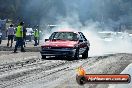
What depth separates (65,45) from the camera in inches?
728

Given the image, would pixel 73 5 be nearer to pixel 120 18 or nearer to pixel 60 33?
pixel 120 18

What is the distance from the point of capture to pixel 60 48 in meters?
18.5

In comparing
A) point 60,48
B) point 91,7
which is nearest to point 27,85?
point 60,48

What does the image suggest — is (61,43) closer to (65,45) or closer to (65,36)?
(65,45)

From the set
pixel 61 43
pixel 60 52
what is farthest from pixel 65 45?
pixel 60 52

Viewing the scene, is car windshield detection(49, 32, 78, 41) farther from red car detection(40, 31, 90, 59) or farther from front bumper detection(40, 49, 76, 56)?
→ front bumper detection(40, 49, 76, 56)

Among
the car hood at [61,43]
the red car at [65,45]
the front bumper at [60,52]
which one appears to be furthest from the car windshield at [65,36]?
the front bumper at [60,52]

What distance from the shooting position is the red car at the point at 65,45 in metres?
18.4

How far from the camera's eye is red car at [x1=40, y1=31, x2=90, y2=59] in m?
18.4

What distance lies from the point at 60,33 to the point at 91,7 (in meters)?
67.2

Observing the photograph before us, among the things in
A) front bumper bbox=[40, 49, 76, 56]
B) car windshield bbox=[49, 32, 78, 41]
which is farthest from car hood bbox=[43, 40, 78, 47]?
car windshield bbox=[49, 32, 78, 41]

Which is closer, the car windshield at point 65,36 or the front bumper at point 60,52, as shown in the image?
the front bumper at point 60,52

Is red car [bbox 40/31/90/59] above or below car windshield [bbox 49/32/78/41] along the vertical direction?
below

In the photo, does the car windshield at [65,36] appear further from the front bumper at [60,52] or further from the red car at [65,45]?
the front bumper at [60,52]
